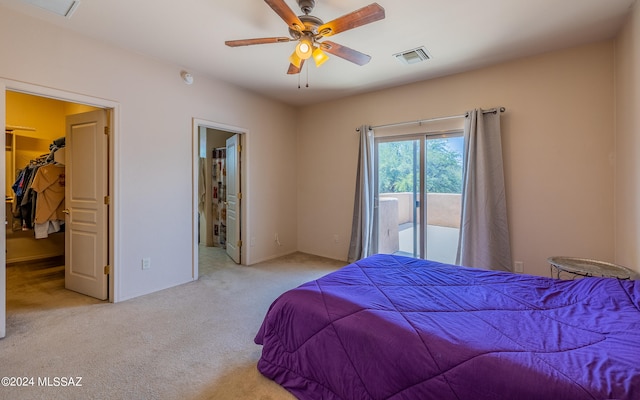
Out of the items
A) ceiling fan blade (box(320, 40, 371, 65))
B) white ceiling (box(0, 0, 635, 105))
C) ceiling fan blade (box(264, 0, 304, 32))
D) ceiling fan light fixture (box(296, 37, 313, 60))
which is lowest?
ceiling fan light fixture (box(296, 37, 313, 60))

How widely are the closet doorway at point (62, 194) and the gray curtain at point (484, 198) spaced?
4.10m

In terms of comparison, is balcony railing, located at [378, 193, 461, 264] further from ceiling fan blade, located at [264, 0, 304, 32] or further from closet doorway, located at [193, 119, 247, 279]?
ceiling fan blade, located at [264, 0, 304, 32]

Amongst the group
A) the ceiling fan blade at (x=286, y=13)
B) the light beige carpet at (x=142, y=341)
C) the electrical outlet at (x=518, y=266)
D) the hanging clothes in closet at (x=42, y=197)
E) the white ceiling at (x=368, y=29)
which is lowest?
the light beige carpet at (x=142, y=341)

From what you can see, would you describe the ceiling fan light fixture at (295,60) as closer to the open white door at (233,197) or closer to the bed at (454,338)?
the bed at (454,338)

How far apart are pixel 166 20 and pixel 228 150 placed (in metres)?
2.48

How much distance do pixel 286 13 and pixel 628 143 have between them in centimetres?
300

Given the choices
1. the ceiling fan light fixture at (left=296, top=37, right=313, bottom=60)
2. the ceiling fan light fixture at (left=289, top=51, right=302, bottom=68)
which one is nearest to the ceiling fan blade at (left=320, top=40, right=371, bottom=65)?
the ceiling fan light fixture at (left=296, top=37, right=313, bottom=60)

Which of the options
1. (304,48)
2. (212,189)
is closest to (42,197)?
(212,189)

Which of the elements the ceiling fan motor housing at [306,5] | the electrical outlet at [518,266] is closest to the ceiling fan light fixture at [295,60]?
the ceiling fan motor housing at [306,5]

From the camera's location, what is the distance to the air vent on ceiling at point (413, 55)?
293 centimetres

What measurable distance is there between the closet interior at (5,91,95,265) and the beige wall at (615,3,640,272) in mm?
5628

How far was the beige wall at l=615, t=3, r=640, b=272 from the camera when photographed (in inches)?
84.0

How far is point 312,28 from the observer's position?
211 centimetres

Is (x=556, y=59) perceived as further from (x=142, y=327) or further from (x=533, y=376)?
(x=142, y=327)
